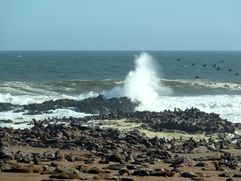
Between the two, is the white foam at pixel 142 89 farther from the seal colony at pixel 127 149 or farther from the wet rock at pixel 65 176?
the wet rock at pixel 65 176

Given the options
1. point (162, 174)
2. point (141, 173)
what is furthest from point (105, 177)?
point (162, 174)

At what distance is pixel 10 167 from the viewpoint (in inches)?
706

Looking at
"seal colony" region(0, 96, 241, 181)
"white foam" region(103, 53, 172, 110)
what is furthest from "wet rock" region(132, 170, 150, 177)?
"white foam" region(103, 53, 172, 110)

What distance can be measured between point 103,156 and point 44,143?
3956 mm

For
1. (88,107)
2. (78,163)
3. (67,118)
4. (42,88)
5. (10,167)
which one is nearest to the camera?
(10,167)

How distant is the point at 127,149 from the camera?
23234mm

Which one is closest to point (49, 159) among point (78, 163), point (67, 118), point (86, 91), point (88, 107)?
point (78, 163)

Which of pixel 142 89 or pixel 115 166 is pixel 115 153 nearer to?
pixel 115 166

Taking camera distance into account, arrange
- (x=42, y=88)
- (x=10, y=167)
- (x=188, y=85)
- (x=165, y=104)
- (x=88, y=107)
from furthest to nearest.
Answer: (x=188, y=85) → (x=42, y=88) → (x=165, y=104) → (x=88, y=107) → (x=10, y=167)

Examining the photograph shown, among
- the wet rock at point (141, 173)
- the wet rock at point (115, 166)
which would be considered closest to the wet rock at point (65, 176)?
the wet rock at point (141, 173)

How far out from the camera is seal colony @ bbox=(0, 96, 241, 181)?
17828 millimetres

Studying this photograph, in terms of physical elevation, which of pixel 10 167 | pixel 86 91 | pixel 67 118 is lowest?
pixel 10 167

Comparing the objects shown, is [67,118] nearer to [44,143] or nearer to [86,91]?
[44,143]

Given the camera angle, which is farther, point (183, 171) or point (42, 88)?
point (42, 88)
